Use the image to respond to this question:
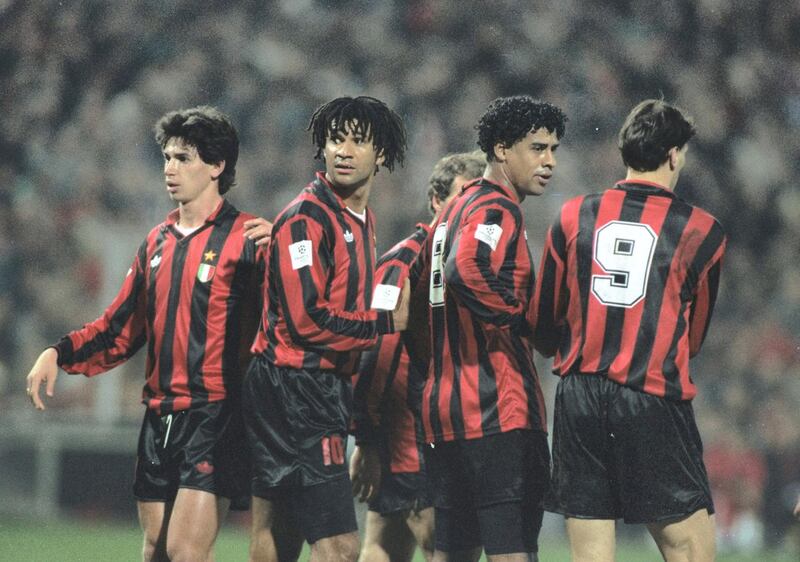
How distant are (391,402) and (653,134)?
5.26 feet

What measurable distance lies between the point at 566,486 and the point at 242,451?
1.29m

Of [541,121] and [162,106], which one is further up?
[162,106]

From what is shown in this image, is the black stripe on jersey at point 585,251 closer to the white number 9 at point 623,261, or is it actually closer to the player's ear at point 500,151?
the white number 9 at point 623,261

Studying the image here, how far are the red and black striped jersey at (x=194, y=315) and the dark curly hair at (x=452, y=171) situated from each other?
0.84 m

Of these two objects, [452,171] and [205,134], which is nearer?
[205,134]

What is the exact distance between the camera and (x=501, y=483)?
12.6ft

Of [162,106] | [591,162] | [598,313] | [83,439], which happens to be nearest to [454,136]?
[591,162]

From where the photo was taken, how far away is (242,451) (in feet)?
14.4

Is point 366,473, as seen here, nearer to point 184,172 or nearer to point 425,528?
point 425,528

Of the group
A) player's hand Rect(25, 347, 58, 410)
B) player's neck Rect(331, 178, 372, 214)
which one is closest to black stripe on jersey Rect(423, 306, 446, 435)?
player's neck Rect(331, 178, 372, 214)

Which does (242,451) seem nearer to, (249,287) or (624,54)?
(249,287)

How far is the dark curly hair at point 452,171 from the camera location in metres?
4.89

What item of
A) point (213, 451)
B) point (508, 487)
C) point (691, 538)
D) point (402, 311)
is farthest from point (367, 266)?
point (691, 538)

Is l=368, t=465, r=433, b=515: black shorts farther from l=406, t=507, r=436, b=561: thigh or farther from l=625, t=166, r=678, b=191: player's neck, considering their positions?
l=625, t=166, r=678, b=191: player's neck
